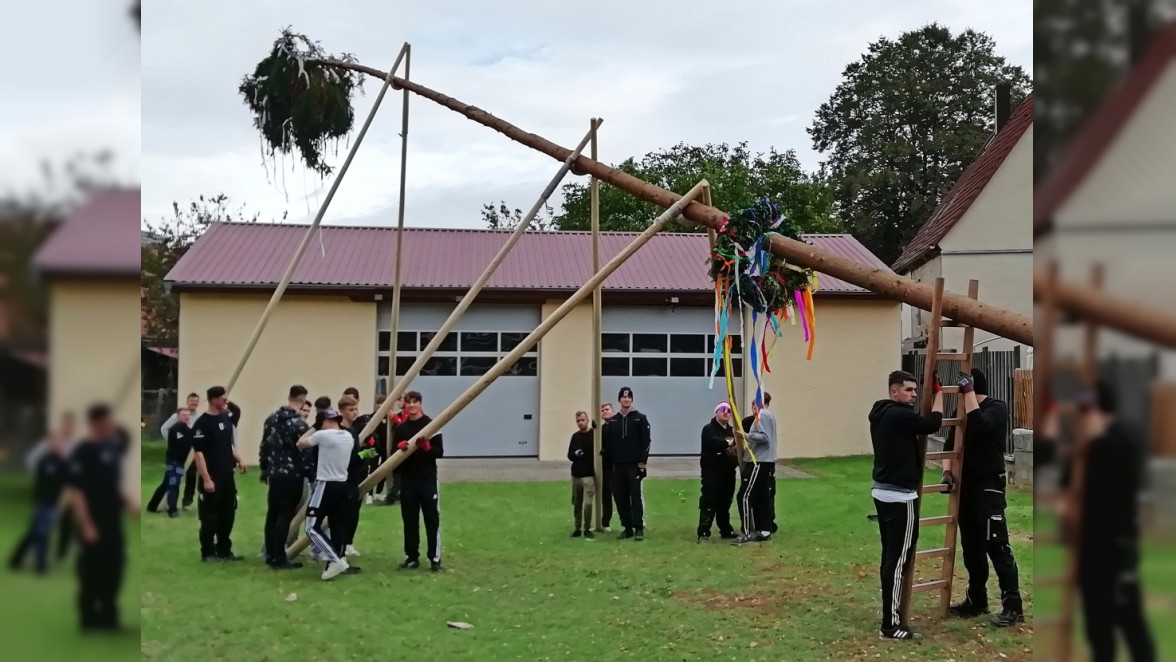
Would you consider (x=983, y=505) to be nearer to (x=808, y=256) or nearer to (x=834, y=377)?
(x=808, y=256)

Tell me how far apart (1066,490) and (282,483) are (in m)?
9.13

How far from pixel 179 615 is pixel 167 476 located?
531 centimetres

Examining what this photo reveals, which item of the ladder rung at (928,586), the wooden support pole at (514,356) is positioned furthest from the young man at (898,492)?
the wooden support pole at (514,356)

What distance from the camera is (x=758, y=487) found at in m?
10.4

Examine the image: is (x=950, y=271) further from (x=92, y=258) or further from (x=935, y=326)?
(x=92, y=258)

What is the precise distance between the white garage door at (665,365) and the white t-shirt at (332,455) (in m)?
11.5

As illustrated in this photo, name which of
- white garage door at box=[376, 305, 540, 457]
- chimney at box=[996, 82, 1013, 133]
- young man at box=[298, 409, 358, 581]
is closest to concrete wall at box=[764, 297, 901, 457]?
white garage door at box=[376, 305, 540, 457]

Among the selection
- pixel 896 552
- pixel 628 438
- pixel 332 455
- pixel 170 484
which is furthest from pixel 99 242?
pixel 170 484

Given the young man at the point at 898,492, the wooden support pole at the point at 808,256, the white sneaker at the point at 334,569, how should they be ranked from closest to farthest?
the wooden support pole at the point at 808,256 < the young man at the point at 898,492 < the white sneaker at the point at 334,569

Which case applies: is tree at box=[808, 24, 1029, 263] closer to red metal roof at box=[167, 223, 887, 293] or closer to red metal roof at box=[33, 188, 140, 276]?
red metal roof at box=[167, 223, 887, 293]

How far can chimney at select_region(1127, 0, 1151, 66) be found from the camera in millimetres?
643

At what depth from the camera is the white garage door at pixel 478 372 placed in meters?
19.3

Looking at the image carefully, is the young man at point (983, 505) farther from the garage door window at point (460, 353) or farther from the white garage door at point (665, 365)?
the garage door window at point (460, 353)

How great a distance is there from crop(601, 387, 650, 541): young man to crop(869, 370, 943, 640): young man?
4.25 metres
